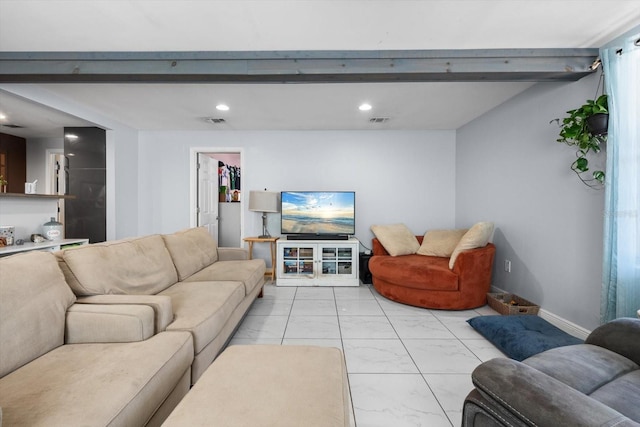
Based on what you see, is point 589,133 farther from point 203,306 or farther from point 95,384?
point 95,384

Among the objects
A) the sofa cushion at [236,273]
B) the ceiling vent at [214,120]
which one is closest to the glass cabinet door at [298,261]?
the sofa cushion at [236,273]

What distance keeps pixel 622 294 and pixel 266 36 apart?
122 inches

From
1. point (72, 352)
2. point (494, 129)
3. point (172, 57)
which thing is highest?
point (172, 57)

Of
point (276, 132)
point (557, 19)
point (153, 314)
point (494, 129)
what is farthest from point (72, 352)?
point (494, 129)

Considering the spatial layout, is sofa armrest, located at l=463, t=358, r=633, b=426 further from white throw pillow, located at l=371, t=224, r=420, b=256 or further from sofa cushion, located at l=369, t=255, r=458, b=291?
white throw pillow, located at l=371, t=224, r=420, b=256

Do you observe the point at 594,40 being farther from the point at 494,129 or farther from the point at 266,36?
the point at 266,36

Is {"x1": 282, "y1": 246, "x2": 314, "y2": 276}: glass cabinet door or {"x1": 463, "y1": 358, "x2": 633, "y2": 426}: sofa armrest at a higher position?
{"x1": 463, "y1": 358, "x2": 633, "y2": 426}: sofa armrest

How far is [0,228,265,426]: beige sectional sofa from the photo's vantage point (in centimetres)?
102

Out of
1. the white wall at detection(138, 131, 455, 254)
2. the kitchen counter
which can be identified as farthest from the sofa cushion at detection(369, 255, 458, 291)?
the kitchen counter

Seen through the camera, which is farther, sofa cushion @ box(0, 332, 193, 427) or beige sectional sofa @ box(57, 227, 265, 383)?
beige sectional sofa @ box(57, 227, 265, 383)

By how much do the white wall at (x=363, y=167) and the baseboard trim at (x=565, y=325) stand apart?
205cm

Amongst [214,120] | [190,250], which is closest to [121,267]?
[190,250]

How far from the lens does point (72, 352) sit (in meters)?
1.36

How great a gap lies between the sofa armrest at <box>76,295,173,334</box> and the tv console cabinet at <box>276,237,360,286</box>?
249 cm
